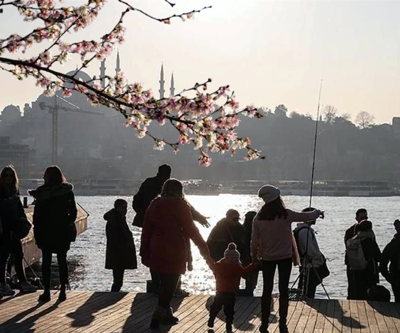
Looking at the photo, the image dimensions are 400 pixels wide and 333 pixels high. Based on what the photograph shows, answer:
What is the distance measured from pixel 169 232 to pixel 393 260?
4994 mm

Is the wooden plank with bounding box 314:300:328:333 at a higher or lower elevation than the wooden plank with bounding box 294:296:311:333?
higher

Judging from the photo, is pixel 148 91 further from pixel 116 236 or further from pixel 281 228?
pixel 116 236

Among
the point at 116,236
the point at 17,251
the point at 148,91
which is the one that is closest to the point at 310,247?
the point at 116,236

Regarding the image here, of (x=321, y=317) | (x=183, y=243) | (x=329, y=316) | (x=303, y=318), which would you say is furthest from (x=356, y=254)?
(x=183, y=243)

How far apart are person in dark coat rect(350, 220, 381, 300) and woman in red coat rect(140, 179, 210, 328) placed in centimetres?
490

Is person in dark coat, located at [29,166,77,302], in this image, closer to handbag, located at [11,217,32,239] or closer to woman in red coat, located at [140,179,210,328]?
handbag, located at [11,217,32,239]

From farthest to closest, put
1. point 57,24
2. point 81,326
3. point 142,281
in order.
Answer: point 142,281
point 81,326
point 57,24

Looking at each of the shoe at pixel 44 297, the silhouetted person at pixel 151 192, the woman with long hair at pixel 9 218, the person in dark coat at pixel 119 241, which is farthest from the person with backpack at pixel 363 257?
the woman with long hair at pixel 9 218

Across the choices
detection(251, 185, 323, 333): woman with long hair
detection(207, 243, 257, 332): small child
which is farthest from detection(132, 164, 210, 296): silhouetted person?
detection(251, 185, 323, 333): woman with long hair

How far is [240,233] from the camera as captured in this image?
1398 centimetres

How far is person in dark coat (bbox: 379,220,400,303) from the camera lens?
45.2ft

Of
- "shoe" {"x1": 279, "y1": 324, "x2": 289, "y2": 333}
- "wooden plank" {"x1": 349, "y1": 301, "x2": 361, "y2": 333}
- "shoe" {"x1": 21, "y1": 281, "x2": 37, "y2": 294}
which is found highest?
"shoe" {"x1": 279, "y1": 324, "x2": 289, "y2": 333}

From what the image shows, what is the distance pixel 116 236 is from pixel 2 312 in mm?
3465

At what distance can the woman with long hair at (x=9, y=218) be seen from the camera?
1245 centimetres
